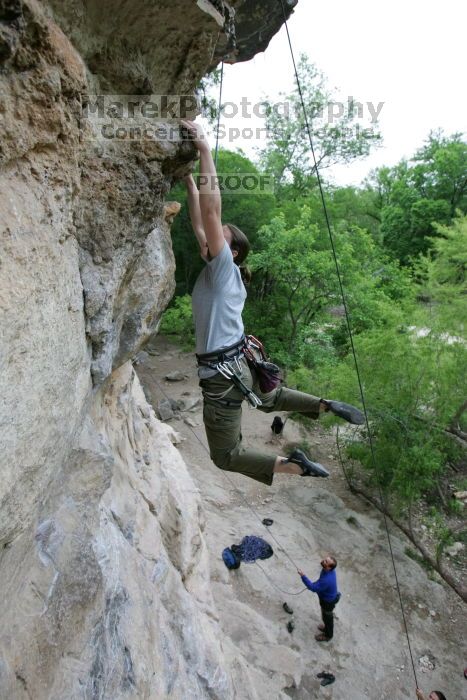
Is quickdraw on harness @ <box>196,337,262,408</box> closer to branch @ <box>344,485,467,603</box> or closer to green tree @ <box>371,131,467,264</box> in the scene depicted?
branch @ <box>344,485,467,603</box>

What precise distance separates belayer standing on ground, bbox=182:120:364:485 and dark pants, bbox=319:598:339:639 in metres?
3.52

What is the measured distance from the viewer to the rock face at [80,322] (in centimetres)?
170

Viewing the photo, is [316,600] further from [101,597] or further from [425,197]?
[425,197]

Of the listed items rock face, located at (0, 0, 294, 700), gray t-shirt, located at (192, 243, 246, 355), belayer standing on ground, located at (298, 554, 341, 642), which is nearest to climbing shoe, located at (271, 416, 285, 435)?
belayer standing on ground, located at (298, 554, 341, 642)

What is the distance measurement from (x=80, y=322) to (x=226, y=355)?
1.41 metres

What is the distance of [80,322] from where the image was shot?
231 cm

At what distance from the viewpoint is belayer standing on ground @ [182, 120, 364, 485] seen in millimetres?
3311

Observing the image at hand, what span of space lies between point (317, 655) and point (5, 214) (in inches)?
278

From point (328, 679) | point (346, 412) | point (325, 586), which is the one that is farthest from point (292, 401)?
point (328, 679)

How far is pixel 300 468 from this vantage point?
380 cm

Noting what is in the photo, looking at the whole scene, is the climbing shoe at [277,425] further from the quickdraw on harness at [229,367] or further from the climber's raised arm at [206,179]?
the climber's raised arm at [206,179]

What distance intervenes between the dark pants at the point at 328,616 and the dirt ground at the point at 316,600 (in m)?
0.20

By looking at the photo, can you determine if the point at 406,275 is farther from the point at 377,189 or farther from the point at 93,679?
the point at 93,679

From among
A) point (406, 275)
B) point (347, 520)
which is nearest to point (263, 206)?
point (406, 275)
